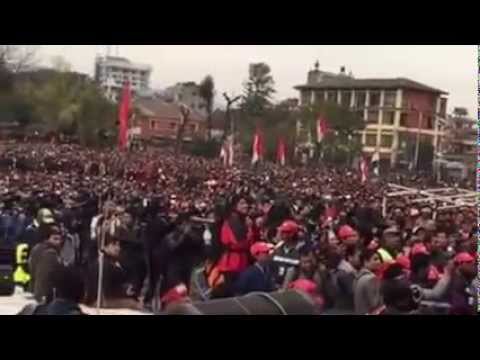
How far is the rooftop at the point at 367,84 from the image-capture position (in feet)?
21.6

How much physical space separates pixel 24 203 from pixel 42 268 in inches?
19.5

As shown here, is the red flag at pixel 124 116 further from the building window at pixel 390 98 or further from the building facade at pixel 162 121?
the building window at pixel 390 98

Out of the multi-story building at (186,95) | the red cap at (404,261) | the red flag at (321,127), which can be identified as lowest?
the red cap at (404,261)

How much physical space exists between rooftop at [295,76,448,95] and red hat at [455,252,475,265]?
1.10m

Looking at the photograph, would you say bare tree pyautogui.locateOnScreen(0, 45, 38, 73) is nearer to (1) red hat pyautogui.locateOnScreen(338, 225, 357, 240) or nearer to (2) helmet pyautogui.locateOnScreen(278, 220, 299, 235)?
(2) helmet pyautogui.locateOnScreen(278, 220, 299, 235)

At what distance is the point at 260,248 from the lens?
6.65 m

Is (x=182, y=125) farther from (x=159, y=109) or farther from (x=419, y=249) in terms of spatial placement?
(x=419, y=249)

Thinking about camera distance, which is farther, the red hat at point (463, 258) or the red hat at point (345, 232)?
the red hat at point (345, 232)

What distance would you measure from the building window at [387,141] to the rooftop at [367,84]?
40 cm

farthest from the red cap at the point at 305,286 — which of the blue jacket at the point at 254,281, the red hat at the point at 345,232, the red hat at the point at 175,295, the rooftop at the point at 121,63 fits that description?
the rooftop at the point at 121,63

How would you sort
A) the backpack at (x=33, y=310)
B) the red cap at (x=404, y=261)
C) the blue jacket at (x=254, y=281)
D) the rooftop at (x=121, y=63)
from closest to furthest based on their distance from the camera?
the backpack at (x=33, y=310) → the rooftop at (x=121, y=63) → the blue jacket at (x=254, y=281) → the red cap at (x=404, y=261)

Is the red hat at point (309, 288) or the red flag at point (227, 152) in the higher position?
the red flag at point (227, 152)

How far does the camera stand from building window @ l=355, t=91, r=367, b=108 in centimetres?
674
